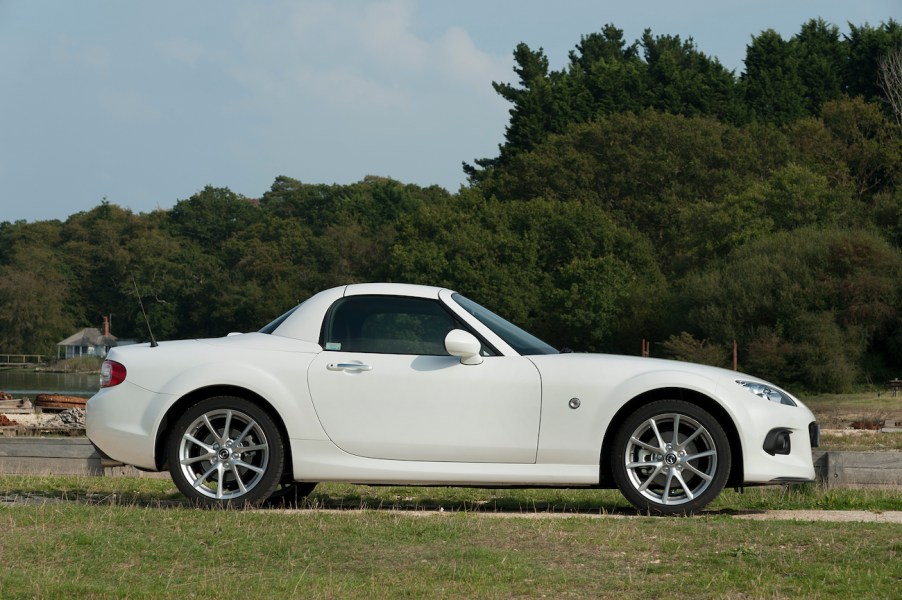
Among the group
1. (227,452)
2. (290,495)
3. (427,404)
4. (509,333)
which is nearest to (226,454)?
(227,452)

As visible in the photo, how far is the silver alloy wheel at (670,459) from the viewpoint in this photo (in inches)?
347

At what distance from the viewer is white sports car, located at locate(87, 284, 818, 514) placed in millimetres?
8844

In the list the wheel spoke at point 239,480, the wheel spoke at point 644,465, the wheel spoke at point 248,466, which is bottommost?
the wheel spoke at point 239,480

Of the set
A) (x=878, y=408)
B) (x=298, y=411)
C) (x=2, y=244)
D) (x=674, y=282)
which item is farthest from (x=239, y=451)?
(x=2, y=244)

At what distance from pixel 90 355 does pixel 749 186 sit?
76.2 metres

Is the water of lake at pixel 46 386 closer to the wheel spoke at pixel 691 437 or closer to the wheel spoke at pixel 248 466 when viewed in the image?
the wheel spoke at pixel 248 466

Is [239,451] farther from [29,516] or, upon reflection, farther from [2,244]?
[2,244]

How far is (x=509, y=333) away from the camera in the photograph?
9359 millimetres

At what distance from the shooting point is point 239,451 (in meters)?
9.03

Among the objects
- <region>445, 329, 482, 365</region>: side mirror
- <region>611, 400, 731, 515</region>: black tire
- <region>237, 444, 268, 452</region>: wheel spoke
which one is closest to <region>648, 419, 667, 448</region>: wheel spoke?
<region>611, 400, 731, 515</region>: black tire

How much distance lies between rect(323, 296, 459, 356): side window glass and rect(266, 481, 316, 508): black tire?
48.8 inches

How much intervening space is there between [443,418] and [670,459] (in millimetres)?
1556

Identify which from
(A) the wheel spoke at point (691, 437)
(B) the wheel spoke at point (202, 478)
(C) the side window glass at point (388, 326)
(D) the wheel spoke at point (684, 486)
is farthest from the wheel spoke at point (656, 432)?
(B) the wheel spoke at point (202, 478)

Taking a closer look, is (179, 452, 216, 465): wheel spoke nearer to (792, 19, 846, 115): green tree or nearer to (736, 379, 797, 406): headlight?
(736, 379, 797, 406): headlight
